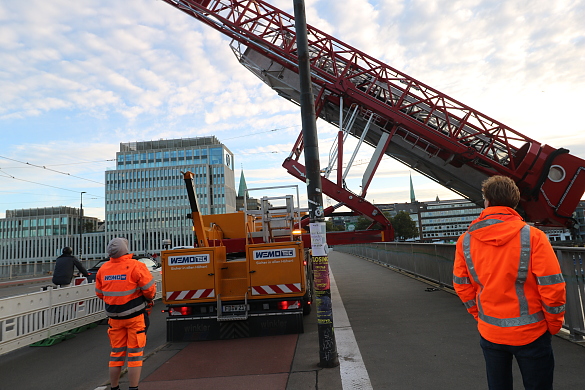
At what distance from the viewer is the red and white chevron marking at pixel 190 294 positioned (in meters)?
7.02

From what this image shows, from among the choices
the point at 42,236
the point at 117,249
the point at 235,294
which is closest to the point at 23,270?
the point at 235,294

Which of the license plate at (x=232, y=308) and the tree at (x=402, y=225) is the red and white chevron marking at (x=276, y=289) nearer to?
the license plate at (x=232, y=308)

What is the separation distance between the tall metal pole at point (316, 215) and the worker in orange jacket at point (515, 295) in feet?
8.45

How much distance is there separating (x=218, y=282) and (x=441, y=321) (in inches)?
158

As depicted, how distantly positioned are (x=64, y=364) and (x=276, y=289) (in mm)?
3453

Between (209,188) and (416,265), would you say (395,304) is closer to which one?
(416,265)

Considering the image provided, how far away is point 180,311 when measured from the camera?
7156 mm

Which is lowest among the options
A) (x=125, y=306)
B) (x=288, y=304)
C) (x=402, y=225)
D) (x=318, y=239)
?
(x=288, y=304)

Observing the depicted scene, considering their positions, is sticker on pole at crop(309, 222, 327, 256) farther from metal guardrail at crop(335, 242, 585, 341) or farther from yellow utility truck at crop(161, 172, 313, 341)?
metal guardrail at crop(335, 242, 585, 341)

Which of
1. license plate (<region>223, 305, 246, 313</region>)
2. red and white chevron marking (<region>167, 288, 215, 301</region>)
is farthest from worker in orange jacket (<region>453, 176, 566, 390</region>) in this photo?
red and white chevron marking (<region>167, 288, 215, 301</region>)

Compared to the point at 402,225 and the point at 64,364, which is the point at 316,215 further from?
the point at 402,225

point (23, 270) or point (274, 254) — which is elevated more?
point (274, 254)

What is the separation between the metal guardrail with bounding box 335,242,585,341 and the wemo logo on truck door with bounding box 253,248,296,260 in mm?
3968

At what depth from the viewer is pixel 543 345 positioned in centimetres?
243
